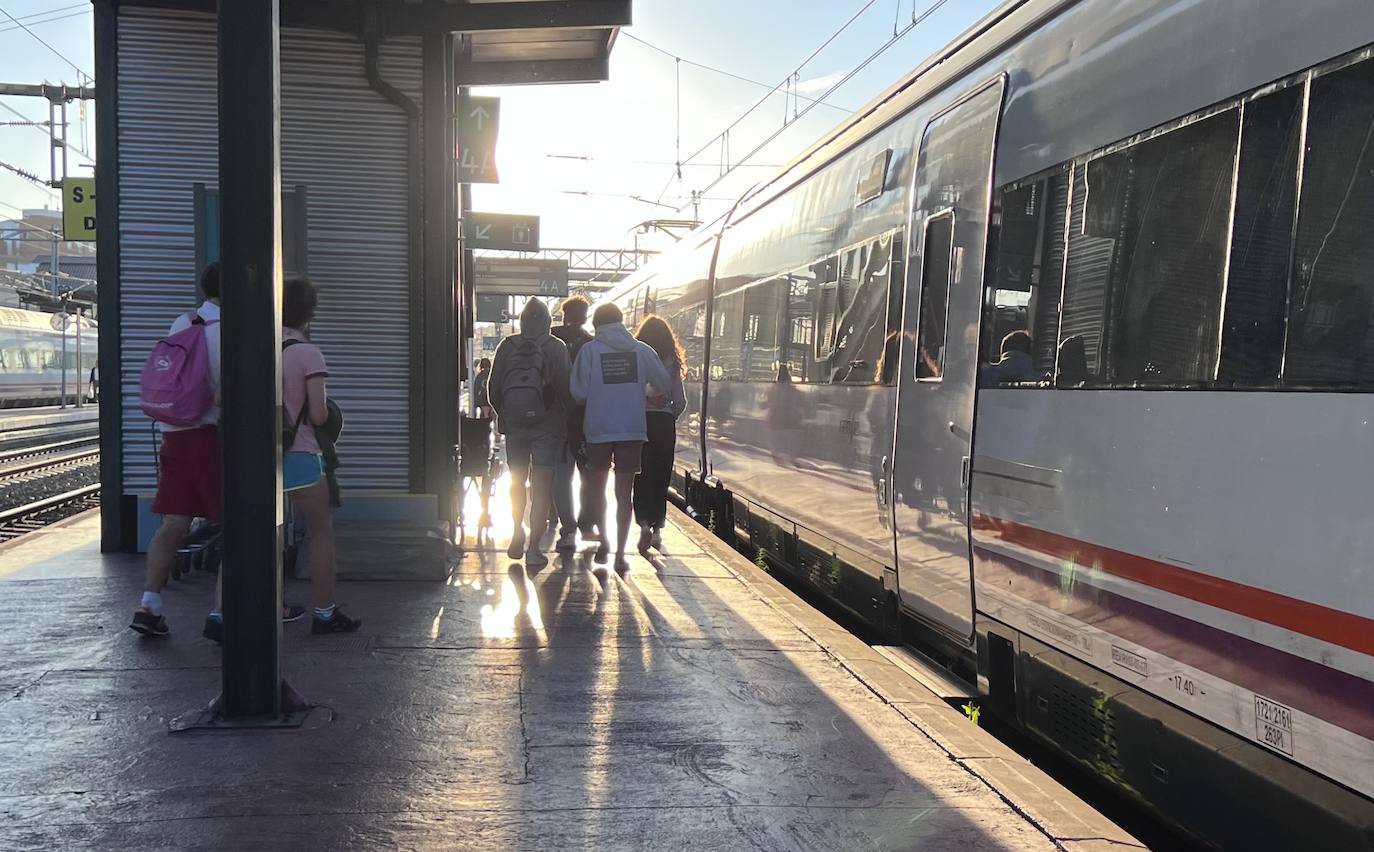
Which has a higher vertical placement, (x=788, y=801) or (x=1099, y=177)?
(x=1099, y=177)

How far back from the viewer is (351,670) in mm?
5086

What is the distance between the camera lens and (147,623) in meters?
5.48

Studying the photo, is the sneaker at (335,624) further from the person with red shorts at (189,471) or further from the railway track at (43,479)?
the railway track at (43,479)

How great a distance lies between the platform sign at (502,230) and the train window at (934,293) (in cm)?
799

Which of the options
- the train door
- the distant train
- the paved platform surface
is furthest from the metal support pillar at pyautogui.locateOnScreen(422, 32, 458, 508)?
the distant train

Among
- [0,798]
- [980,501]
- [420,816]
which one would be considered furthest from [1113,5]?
[0,798]

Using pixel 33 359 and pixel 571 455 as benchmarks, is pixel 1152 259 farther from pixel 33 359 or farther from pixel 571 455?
pixel 33 359

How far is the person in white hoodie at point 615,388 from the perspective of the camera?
7.97 m

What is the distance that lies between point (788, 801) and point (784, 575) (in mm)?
Answer: 6313

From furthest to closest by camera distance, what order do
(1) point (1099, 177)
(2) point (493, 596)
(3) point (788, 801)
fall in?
1. (2) point (493, 596)
2. (1) point (1099, 177)
3. (3) point (788, 801)

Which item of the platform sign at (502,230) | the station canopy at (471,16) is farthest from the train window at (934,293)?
the platform sign at (502,230)

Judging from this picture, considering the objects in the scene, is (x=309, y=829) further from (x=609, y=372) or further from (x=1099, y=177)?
(x=609, y=372)

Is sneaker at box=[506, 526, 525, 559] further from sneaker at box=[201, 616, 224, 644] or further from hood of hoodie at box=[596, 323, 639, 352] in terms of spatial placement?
sneaker at box=[201, 616, 224, 644]

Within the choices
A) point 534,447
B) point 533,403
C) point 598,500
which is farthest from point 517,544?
point 533,403
